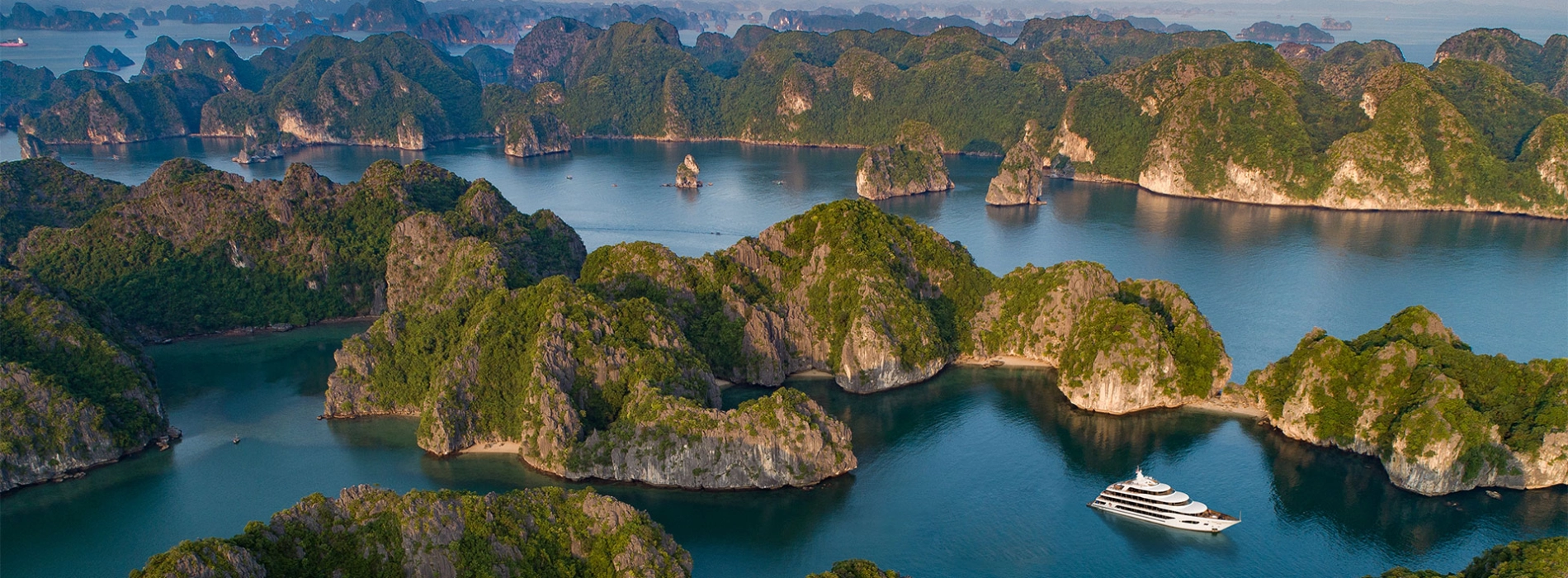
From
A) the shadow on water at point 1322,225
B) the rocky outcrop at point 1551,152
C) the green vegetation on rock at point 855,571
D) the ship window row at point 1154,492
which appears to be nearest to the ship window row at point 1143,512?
the ship window row at point 1154,492

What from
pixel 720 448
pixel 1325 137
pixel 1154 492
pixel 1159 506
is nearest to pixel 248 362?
pixel 720 448

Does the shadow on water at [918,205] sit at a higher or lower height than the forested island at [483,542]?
higher

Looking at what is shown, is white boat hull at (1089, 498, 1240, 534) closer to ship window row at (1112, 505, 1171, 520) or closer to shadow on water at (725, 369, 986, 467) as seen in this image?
ship window row at (1112, 505, 1171, 520)

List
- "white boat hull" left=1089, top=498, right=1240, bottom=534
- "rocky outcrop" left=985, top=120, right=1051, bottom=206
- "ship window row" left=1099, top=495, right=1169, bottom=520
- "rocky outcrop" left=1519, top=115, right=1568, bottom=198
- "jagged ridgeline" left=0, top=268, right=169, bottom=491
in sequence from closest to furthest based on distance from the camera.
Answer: "white boat hull" left=1089, top=498, right=1240, bottom=534 < "ship window row" left=1099, top=495, right=1169, bottom=520 < "jagged ridgeline" left=0, top=268, right=169, bottom=491 < "rocky outcrop" left=1519, top=115, right=1568, bottom=198 < "rocky outcrop" left=985, top=120, right=1051, bottom=206

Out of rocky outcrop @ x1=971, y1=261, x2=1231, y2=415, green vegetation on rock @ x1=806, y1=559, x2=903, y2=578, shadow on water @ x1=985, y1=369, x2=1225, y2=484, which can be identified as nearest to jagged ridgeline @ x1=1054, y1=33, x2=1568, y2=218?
rocky outcrop @ x1=971, y1=261, x2=1231, y2=415

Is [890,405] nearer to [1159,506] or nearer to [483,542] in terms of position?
[1159,506]

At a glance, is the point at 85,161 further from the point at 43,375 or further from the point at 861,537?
the point at 861,537

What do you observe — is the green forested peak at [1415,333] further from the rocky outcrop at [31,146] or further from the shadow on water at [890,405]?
the rocky outcrop at [31,146]
